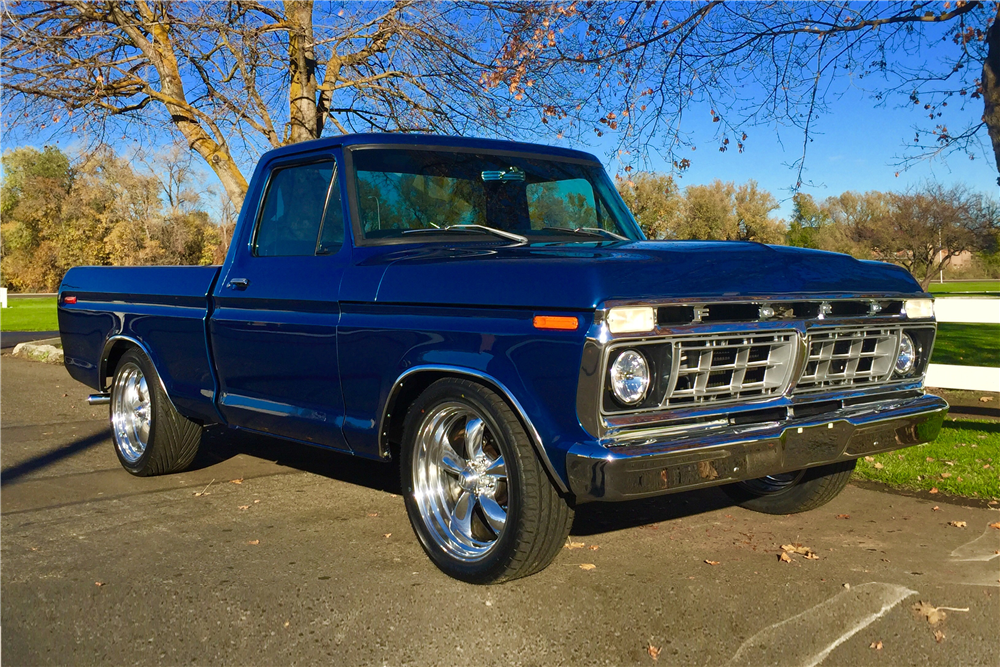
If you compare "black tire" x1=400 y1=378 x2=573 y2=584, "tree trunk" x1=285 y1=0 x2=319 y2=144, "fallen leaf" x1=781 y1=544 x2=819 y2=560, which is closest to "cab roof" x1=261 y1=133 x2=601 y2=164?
"black tire" x1=400 y1=378 x2=573 y2=584

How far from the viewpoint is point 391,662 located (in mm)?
3246

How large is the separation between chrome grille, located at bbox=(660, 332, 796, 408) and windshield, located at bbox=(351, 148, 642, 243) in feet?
4.83

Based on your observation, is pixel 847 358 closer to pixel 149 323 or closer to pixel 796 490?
pixel 796 490

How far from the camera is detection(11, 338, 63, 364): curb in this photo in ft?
47.1

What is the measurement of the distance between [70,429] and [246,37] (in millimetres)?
5025

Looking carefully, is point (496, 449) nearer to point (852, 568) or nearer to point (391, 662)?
point (391, 662)

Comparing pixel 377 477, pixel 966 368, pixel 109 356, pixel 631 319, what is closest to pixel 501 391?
pixel 631 319

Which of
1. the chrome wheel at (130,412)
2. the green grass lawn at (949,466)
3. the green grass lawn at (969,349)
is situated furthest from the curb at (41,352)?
the green grass lawn at (969,349)

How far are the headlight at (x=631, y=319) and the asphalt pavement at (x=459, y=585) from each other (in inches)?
44.3

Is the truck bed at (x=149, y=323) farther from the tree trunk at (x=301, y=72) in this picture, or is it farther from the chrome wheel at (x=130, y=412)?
the tree trunk at (x=301, y=72)

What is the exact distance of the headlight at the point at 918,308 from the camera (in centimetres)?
441

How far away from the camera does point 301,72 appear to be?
37.2 feet

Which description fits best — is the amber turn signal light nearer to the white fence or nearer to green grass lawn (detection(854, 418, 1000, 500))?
green grass lawn (detection(854, 418, 1000, 500))

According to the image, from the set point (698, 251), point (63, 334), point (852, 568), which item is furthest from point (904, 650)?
point (63, 334)
